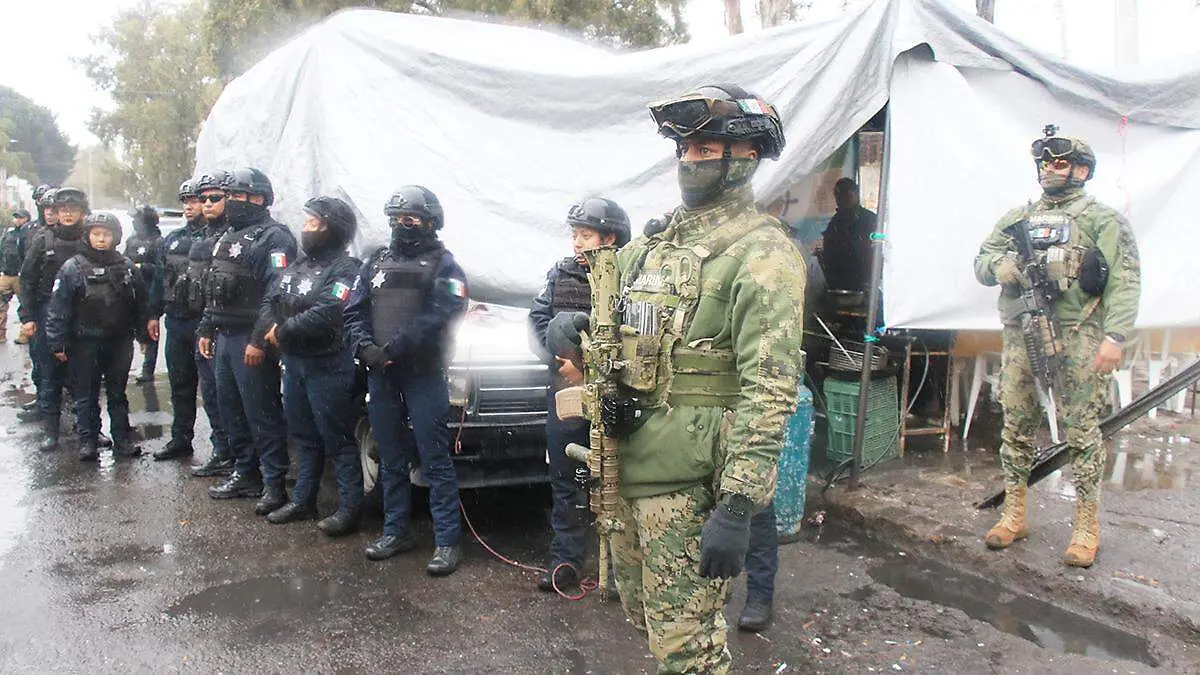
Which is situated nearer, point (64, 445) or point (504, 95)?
point (504, 95)

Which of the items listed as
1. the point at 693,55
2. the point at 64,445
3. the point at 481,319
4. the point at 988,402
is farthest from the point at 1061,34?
the point at 64,445

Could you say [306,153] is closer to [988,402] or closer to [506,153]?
[506,153]

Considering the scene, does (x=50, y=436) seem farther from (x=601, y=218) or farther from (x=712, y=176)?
(x=712, y=176)

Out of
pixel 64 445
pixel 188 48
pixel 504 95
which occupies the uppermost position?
pixel 188 48

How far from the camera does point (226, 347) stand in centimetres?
554

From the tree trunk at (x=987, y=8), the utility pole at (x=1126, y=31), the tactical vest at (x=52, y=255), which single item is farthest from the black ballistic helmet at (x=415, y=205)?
the utility pole at (x=1126, y=31)

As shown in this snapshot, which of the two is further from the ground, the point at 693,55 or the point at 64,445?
the point at 693,55

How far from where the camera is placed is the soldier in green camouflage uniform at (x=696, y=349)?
2414 mm

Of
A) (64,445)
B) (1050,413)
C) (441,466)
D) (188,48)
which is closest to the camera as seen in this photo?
(441,466)

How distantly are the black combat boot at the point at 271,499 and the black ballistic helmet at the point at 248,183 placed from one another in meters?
1.97

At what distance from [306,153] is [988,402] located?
6488 mm

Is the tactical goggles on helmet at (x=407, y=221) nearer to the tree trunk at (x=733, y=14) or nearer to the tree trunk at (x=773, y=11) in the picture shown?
the tree trunk at (x=773, y=11)

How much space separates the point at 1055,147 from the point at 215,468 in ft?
20.0

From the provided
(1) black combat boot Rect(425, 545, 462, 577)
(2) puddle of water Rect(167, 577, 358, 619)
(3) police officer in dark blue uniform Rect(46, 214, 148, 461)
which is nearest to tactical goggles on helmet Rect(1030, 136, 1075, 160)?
(1) black combat boot Rect(425, 545, 462, 577)
